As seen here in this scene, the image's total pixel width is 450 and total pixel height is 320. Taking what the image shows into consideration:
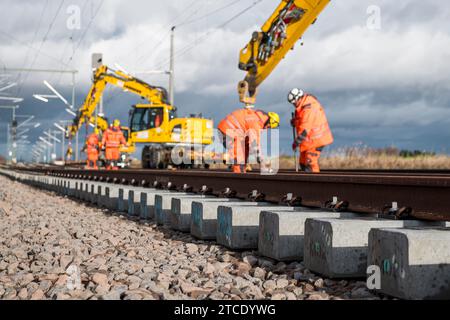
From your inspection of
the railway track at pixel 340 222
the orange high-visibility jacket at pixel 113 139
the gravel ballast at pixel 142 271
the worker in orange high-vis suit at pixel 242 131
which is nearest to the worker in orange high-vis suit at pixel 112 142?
the orange high-visibility jacket at pixel 113 139

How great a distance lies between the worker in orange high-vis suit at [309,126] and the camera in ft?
31.6

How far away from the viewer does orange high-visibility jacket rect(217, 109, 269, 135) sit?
1153 centimetres

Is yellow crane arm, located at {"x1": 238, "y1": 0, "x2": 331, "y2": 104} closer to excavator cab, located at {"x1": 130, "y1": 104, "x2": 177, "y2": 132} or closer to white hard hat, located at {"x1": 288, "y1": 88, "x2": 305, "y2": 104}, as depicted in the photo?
white hard hat, located at {"x1": 288, "y1": 88, "x2": 305, "y2": 104}

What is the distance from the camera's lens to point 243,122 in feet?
37.9

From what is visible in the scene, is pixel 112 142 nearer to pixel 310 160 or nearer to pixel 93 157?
pixel 93 157

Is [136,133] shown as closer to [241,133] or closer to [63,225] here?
[241,133]

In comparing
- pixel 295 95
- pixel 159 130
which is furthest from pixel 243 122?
pixel 159 130

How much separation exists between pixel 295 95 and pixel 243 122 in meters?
1.99

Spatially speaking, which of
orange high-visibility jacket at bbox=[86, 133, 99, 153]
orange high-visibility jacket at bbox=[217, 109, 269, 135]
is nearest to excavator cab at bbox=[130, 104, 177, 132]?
orange high-visibility jacket at bbox=[86, 133, 99, 153]

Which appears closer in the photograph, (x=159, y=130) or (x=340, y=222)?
(x=340, y=222)

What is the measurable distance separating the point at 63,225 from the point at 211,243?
278 centimetres

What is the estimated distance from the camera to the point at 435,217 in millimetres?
4434

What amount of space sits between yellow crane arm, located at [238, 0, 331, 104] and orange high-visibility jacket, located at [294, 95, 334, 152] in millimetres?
2987

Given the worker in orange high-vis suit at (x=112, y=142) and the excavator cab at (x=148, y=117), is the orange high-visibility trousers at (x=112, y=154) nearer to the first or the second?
the worker in orange high-vis suit at (x=112, y=142)
